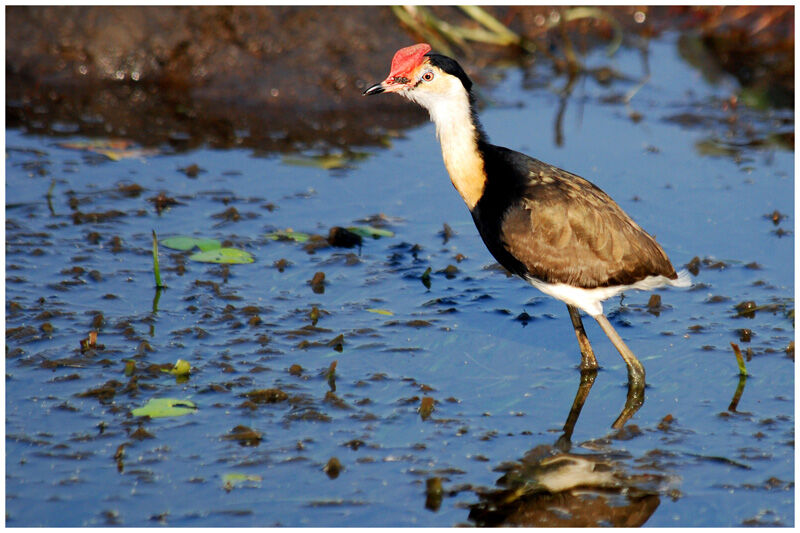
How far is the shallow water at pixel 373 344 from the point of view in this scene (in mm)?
5047

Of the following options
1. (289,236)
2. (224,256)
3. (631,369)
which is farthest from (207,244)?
(631,369)

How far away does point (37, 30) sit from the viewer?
35.4 ft

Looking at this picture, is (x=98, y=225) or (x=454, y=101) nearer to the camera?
(x=454, y=101)

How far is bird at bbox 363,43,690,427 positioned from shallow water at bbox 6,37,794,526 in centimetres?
61

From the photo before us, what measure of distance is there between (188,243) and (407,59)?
7.98 ft

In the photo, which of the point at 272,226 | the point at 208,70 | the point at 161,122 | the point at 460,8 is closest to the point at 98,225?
the point at 272,226

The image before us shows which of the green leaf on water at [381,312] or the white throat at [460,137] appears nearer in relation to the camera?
the white throat at [460,137]

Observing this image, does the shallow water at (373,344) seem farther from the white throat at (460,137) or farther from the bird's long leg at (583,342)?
the white throat at (460,137)

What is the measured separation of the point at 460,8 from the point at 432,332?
590 centimetres

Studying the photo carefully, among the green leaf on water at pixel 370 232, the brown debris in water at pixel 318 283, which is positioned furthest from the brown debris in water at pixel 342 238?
the brown debris in water at pixel 318 283

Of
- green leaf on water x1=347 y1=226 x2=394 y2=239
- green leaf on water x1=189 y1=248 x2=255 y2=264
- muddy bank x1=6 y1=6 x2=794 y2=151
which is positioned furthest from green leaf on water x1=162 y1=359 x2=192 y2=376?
muddy bank x1=6 y1=6 x2=794 y2=151

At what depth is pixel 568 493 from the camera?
5121 mm

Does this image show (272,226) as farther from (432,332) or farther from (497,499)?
(497,499)

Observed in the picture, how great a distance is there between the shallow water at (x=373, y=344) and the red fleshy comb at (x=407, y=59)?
5.44 ft
